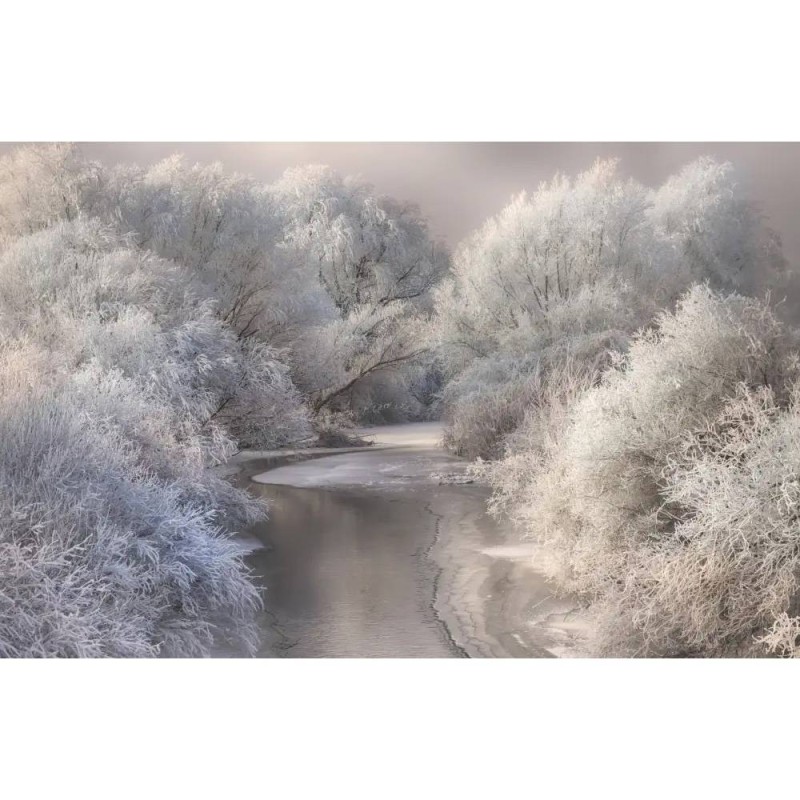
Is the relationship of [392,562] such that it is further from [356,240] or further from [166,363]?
[356,240]

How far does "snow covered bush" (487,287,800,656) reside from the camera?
12.1 ft

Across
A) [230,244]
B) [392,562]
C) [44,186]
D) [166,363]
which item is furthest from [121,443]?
[230,244]

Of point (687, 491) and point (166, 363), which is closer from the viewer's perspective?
point (687, 491)

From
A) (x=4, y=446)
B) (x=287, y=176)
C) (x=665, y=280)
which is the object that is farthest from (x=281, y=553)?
(x=665, y=280)

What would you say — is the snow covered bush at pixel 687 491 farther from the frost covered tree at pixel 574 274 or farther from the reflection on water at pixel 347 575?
the reflection on water at pixel 347 575

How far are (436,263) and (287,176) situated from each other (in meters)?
1.29

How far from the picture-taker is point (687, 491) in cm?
384

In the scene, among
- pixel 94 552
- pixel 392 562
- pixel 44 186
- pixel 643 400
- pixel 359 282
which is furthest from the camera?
pixel 359 282

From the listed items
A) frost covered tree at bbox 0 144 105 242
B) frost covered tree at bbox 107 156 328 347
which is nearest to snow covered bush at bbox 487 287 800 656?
frost covered tree at bbox 107 156 328 347

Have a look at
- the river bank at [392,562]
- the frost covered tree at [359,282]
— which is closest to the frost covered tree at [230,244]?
the frost covered tree at [359,282]

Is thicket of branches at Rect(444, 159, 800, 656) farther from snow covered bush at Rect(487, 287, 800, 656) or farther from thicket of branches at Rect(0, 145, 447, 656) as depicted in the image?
thicket of branches at Rect(0, 145, 447, 656)

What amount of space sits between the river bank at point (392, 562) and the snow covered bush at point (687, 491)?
305mm

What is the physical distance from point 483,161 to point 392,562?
2.41 meters
